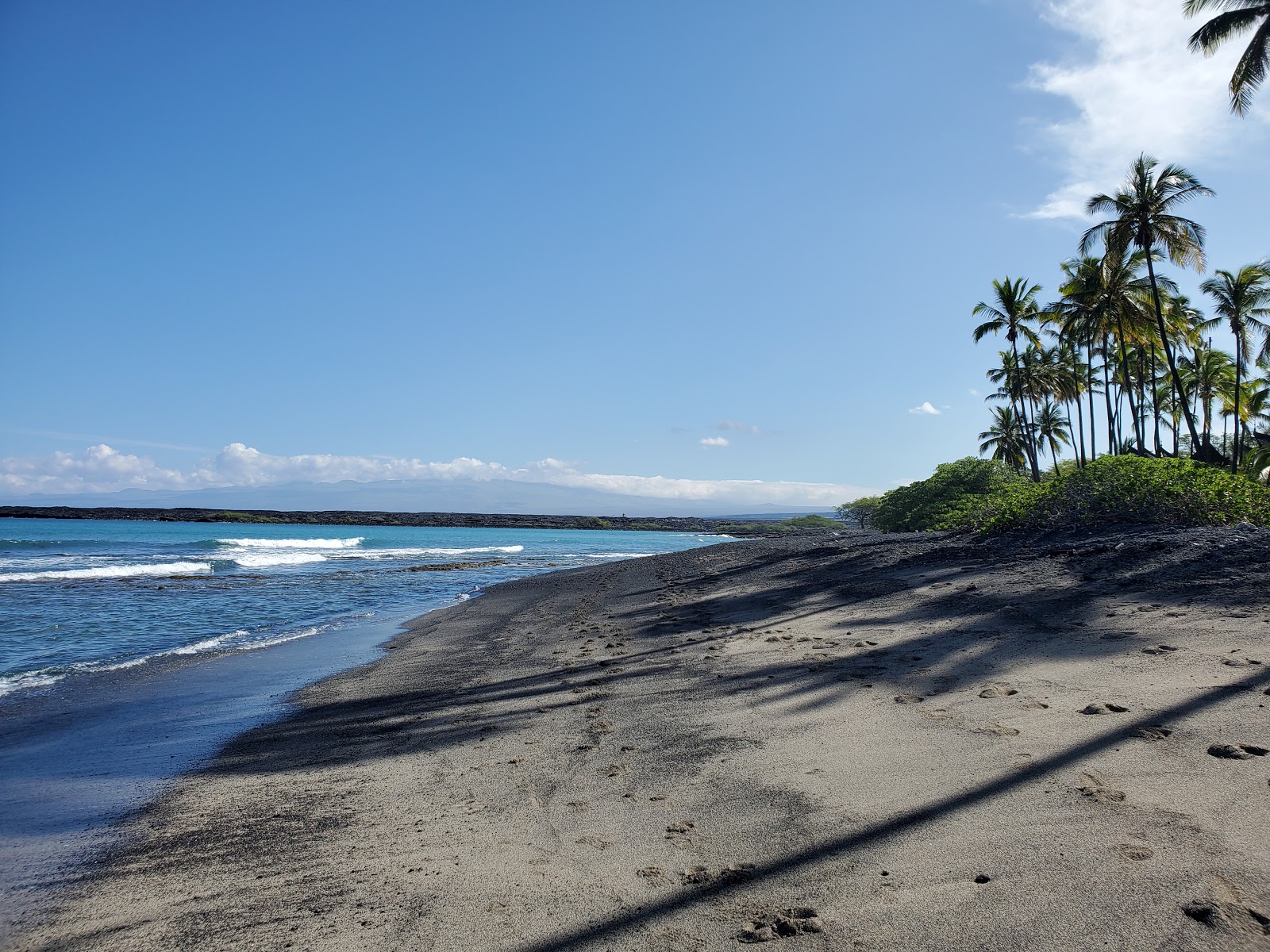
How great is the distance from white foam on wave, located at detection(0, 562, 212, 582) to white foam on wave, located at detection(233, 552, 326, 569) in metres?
2.15

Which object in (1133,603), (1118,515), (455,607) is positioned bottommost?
(455,607)

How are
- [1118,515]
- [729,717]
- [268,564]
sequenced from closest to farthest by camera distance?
[729,717]
[1118,515]
[268,564]

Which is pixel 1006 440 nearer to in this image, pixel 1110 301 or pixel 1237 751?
pixel 1110 301

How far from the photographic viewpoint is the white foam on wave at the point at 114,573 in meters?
25.3

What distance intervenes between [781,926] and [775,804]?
1.31 metres

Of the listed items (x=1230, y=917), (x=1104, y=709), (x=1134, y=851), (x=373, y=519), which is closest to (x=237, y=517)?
(x=373, y=519)

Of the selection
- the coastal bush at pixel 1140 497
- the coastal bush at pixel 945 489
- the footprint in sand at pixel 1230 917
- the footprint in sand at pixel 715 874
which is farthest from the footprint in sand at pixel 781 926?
the coastal bush at pixel 945 489

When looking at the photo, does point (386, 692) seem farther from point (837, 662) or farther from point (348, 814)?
point (837, 662)

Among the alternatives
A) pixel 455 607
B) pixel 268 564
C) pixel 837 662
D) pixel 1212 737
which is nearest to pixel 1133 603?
pixel 837 662

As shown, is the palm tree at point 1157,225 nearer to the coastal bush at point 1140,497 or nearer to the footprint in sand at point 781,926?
the coastal bush at point 1140,497

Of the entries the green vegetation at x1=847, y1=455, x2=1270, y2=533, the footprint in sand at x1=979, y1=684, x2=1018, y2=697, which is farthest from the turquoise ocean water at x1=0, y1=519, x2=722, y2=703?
the green vegetation at x1=847, y1=455, x2=1270, y2=533

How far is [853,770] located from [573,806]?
1845mm

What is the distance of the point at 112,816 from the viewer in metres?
5.05

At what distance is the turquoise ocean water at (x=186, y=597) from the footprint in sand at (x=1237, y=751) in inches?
473
